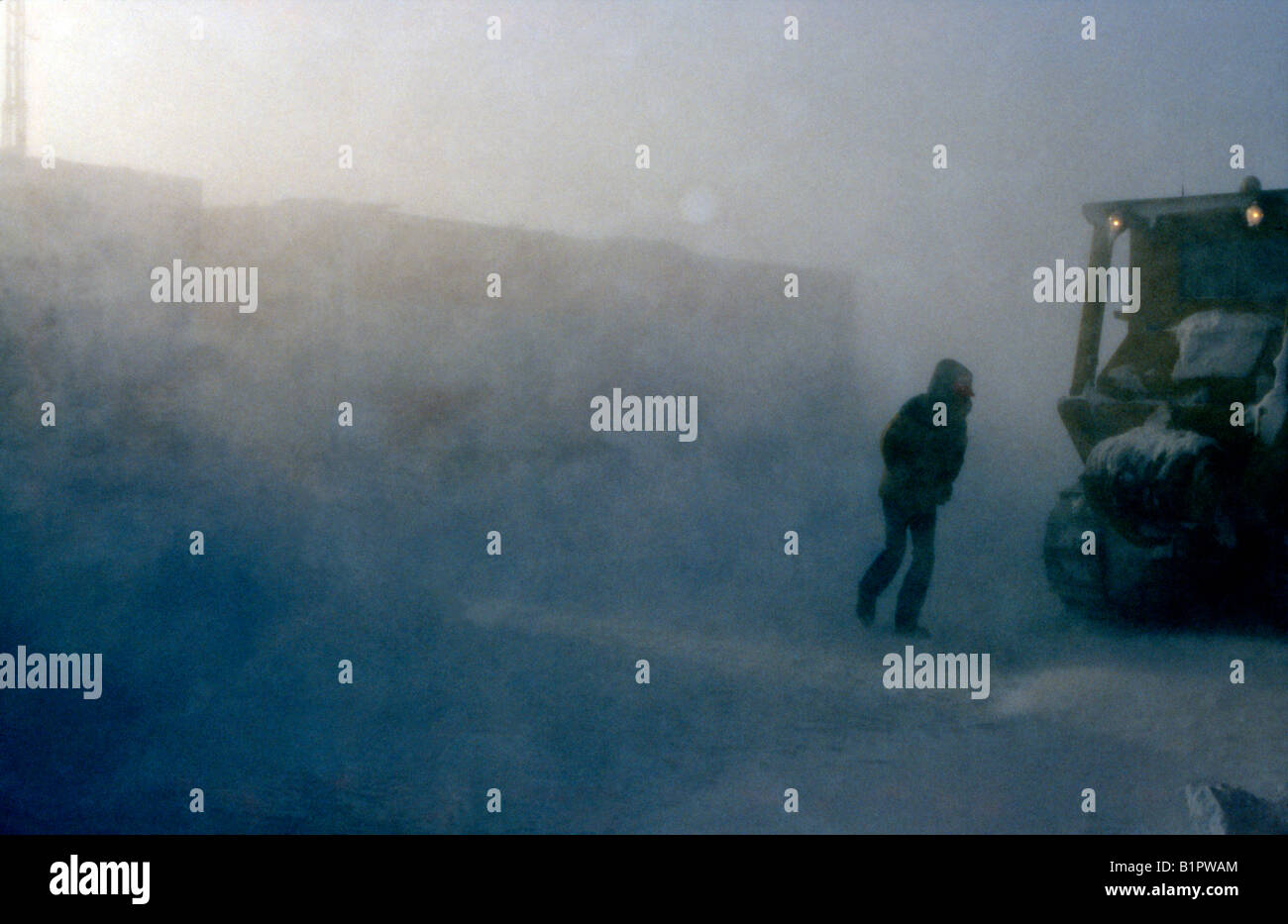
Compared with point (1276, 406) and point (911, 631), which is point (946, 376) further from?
point (1276, 406)

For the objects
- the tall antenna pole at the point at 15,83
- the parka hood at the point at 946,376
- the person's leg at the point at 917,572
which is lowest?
the person's leg at the point at 917,572

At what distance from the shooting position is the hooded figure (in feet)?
10.9

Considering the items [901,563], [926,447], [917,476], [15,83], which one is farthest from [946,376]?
[15,83]

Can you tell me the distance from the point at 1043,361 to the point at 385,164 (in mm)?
2393

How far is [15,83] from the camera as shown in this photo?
3373mm

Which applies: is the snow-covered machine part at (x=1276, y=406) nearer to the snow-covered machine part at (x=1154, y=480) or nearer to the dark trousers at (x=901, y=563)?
the snow-covered machine part at (x=1154, y=480)

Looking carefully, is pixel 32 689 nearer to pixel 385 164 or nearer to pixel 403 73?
pixel 385 164

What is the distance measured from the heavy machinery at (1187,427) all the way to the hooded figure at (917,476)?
0.42 meters

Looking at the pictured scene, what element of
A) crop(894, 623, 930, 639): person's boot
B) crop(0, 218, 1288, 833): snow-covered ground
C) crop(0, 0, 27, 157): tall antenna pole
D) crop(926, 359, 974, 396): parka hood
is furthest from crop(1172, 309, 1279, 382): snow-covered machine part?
crop(0, 0, 27, 157): tall antenna pole

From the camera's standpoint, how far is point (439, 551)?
3.38 meters

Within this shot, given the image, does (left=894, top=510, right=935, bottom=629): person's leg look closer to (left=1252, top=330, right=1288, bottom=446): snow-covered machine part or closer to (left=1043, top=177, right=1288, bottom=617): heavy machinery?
(left=1043, top=177, right=1288, bottom=617): heavy machinery

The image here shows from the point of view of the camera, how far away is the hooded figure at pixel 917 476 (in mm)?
3309

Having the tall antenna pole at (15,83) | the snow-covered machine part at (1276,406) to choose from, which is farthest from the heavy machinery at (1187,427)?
the tall antenna pole at (15,83)
